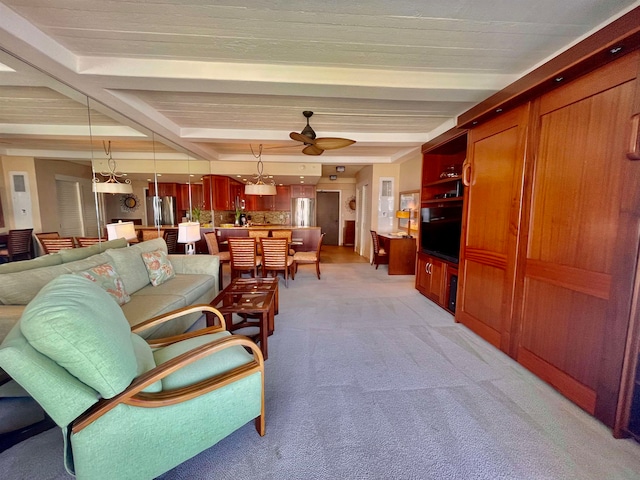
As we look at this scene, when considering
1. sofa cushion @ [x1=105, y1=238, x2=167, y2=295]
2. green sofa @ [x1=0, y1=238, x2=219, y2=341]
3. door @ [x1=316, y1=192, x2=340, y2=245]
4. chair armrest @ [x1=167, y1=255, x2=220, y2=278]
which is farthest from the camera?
door @ [x1=316, y1=192, x2=340, y2=245]

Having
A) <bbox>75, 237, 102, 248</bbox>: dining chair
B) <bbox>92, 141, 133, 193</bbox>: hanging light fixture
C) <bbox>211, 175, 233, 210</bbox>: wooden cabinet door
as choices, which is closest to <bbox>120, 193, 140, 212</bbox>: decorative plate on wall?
<bbox>92, 141, 133, 193</bbox>: hanging light fixture

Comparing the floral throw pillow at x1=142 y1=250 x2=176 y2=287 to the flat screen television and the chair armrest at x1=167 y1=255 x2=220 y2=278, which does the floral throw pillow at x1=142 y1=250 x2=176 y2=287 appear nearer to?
the chair armrest at x1=167 y1=255 x2=220 y2=278

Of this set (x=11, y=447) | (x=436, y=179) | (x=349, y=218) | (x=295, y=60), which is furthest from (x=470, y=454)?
(x=349, y=218)

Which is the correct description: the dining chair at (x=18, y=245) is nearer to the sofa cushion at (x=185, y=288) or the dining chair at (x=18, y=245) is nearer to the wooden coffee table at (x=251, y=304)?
the sofa cushion at (x=185, y=288)

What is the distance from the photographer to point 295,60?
7.04ft

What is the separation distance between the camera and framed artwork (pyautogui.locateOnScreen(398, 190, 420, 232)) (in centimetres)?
537

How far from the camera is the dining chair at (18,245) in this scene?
2340mm

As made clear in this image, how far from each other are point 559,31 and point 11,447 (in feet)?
14.3

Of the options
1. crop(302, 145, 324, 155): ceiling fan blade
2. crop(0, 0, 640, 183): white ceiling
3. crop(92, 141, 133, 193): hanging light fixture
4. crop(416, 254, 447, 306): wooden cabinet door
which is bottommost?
crop(416, 254, 447, 306): wooden cabinet door

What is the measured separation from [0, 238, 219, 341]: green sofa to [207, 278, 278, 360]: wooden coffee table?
0.43 m

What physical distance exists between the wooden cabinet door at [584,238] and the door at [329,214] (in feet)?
25.1

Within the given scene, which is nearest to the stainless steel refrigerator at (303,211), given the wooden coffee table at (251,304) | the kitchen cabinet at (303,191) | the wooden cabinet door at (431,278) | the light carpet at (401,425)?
the kitchen cabinet at (303,191)

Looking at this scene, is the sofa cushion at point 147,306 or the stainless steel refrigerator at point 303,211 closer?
the sofa cushion at point 147,306

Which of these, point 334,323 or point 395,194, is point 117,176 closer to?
point 334,323
